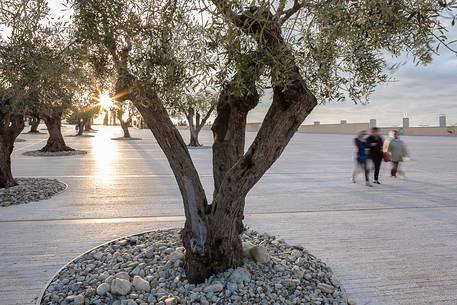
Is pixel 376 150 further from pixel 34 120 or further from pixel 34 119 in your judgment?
pixel 34 120

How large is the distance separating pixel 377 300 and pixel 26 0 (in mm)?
4488

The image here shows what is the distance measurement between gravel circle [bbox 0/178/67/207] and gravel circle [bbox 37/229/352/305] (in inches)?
182

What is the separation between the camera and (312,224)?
6.56 m

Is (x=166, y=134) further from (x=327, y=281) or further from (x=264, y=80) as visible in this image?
(x=327, y=281)

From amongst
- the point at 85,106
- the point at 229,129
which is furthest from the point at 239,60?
the point at 85,106

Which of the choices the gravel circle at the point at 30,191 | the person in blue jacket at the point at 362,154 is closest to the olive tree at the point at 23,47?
the gravel circle at the point at 30,191

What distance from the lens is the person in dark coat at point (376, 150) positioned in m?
10.6

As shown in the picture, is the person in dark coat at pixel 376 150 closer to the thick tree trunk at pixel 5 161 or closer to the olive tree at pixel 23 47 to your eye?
the olive tree at pixel 23 47

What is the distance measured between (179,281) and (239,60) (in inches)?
93.2

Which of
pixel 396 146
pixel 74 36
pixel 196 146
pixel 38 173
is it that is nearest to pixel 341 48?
pixel 74 36

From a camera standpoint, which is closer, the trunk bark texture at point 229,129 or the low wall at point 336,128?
the trunk bark texture at point 229,129

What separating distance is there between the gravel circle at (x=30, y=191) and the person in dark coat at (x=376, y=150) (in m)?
8.50

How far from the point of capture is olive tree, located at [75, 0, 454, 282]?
2488 millimetres

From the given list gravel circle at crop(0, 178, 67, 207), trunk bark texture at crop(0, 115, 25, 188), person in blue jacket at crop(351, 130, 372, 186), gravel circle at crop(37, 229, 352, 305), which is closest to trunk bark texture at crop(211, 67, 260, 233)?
gravel circle at crop(37, 229, 352, 305)
